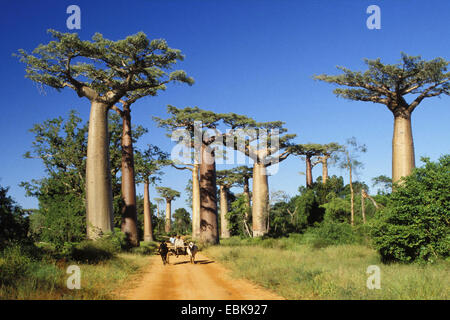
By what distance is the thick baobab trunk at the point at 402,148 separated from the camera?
15.9 meters

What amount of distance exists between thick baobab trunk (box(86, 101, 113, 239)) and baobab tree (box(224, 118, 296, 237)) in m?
11.4

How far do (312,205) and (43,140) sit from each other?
61.1ft

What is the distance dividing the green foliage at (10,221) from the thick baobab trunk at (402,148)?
45.8ft

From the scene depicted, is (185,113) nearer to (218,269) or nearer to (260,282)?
(218,269)

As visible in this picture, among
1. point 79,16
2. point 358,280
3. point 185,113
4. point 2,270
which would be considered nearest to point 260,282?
point 358,280

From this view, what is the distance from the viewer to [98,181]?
46.7 ft

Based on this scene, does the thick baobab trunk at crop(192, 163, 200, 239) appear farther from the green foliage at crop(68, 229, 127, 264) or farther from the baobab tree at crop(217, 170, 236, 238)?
the green foliage at crop(68, 229, 127, 264)

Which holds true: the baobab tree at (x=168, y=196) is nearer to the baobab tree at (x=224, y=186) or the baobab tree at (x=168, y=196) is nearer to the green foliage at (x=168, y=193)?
the green foliage at (x=168, y=193)

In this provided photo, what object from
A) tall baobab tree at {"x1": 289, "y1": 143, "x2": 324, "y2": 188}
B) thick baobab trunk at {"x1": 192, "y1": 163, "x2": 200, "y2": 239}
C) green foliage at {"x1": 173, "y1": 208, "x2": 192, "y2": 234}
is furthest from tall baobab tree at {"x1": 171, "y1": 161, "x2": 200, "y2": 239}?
green foliage at {"x1": 173, "y1": 208, "x2": 192, "y2": 234}

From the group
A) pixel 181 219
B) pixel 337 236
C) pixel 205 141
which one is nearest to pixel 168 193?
pixel 181 219

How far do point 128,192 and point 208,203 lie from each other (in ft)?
16.1

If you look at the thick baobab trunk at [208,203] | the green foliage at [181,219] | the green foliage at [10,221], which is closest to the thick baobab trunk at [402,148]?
the thick baobab trunk at [208,203]

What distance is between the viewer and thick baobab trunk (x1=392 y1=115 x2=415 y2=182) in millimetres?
15852

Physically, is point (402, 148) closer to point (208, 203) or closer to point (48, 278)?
point (208, 203)
